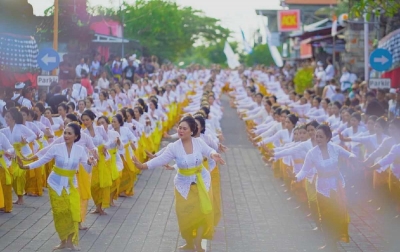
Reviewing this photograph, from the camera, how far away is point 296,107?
2617 centimetres

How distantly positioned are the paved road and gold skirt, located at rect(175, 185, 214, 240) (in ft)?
1.59

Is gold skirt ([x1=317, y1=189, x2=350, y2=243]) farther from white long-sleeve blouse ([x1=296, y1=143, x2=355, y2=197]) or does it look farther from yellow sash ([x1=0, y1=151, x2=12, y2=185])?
yellow sash ([x1=0, y1=151, x2=12, y2=185])

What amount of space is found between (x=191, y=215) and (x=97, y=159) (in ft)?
5.84

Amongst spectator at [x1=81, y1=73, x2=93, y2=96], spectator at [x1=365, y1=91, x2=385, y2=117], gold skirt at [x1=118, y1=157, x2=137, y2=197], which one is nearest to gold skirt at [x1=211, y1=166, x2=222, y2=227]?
gold skirt at [x1=118, y1=157, x2=137, y2=197]

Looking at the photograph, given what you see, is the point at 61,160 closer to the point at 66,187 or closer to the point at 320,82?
the point at 66,187

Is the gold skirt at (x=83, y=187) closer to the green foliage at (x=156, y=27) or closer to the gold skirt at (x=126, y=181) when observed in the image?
the gold skirt at (x=126, y=181)

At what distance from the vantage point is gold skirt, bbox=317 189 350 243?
11.4 metres

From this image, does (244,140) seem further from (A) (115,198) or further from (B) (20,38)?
(A) (115,198)

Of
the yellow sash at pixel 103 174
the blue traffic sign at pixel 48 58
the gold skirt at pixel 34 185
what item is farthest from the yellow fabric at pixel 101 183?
the blue traffic sign at pixel 48 58

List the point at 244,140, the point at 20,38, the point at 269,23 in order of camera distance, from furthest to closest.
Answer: the point at 269,23
the point at 244,140
the point at 20,38

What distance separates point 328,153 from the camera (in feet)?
38.2

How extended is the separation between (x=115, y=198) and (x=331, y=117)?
269 inches

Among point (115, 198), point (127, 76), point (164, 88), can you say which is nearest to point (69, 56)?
point (164, 88)

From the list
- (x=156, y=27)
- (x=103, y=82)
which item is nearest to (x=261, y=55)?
(x=156, y=27)
